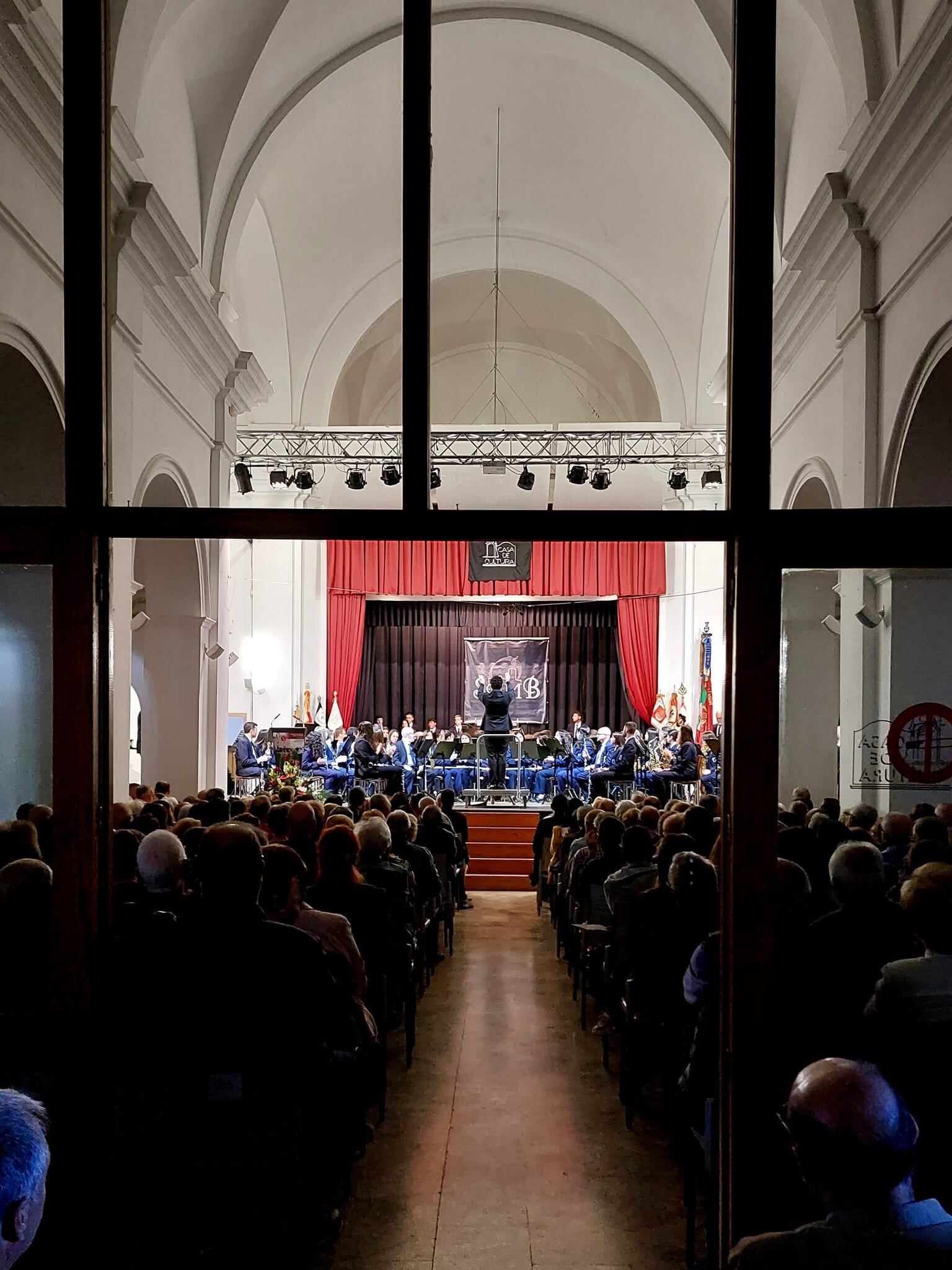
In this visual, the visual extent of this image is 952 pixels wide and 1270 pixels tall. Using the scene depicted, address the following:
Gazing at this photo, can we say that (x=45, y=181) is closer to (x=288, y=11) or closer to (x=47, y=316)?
(x=47, y=316)

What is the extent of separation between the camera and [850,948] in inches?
99.0

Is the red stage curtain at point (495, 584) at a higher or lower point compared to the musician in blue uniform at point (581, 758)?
higher

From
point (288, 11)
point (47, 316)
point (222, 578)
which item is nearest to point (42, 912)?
point (47, 316)

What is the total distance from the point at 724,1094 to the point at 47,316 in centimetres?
396

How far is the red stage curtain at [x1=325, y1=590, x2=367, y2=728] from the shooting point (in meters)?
18.2

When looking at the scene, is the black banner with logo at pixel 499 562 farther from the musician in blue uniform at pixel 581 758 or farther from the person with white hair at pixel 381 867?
the person with white hair at pixel 381 867

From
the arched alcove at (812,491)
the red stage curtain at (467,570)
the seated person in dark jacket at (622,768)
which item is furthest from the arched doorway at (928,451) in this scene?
the red stage curtain at (467,570)

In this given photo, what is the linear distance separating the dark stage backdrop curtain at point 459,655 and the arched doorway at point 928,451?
13956 mm

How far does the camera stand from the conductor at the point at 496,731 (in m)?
13.1

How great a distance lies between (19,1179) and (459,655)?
18.8m

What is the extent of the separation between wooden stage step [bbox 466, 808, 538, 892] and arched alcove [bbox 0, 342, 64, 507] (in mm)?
6551

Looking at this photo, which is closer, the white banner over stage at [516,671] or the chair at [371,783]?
the chair at [371,783]

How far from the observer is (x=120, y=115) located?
536 cm

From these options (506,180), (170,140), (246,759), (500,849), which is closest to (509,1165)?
(506,180)
